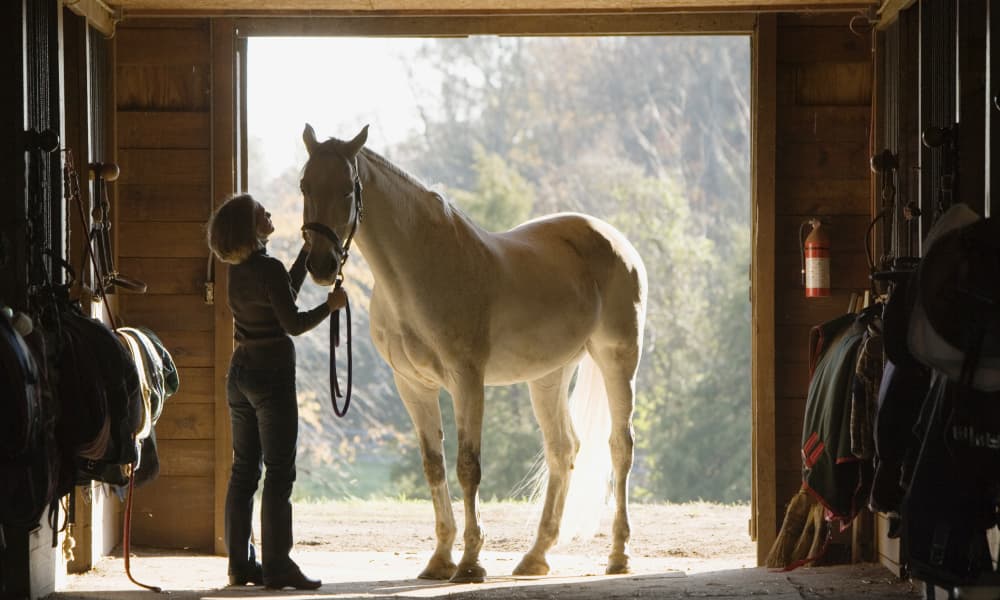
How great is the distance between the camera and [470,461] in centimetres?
472

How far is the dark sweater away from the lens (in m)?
4.17

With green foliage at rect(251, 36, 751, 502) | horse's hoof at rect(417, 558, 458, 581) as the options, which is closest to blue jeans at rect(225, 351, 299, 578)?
horse's hoof at rect(417, 558, 458, 581)

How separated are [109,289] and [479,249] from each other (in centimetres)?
145

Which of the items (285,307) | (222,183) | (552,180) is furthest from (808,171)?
(552,180)

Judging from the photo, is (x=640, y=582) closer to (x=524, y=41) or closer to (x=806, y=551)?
(x=806, y=551)

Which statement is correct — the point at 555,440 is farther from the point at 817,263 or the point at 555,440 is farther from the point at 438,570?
the point at 817,263

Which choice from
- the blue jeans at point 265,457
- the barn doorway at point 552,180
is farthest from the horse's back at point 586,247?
the barn doorway at point 552,180

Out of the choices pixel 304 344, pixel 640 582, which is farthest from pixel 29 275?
pixel 304 344

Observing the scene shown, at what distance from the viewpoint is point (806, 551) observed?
16.8ft

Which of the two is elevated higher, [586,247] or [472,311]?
[586,247]

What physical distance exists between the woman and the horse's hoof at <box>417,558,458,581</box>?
1.87 ft

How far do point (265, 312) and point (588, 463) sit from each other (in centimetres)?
188

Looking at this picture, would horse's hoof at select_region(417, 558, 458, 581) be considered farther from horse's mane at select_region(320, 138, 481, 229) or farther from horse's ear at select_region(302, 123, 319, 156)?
horse's ear at select_region(302, 123, 319, 156)

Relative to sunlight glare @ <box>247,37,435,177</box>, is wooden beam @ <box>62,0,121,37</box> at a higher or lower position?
lower
